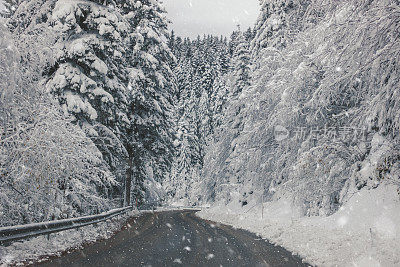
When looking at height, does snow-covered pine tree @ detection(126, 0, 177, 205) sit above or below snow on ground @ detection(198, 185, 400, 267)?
above

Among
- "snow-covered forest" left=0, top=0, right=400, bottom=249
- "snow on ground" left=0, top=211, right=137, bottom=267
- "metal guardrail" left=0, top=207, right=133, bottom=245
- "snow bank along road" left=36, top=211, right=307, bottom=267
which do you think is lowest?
"snow bank along road" left=36, top=211, right=307, bottom=267

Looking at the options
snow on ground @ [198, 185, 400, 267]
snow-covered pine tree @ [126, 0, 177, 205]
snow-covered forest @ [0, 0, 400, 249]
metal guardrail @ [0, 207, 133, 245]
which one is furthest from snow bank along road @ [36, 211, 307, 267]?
snow-covered pine tree @ [126, 0, 177, 205]

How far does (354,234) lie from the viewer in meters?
9.24

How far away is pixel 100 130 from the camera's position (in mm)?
17203

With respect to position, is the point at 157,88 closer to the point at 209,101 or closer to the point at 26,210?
the point at 26,210

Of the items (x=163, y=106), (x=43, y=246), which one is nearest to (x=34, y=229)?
(x=43, y=246)

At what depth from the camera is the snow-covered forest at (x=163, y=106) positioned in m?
9.09

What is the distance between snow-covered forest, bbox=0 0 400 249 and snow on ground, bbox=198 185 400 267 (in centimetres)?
61

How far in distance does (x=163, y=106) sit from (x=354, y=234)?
68.0ft

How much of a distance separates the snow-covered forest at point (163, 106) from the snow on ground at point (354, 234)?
23.9 inches

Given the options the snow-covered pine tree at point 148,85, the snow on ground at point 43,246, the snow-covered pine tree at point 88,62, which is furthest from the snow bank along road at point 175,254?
the snow-covered pine tree at point 148,85

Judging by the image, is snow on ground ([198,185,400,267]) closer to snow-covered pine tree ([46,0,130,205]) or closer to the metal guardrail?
the metal guardrail

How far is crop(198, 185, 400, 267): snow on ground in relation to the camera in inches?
303

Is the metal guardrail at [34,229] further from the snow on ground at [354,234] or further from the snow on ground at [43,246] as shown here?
the snow on ground at [354,234]
